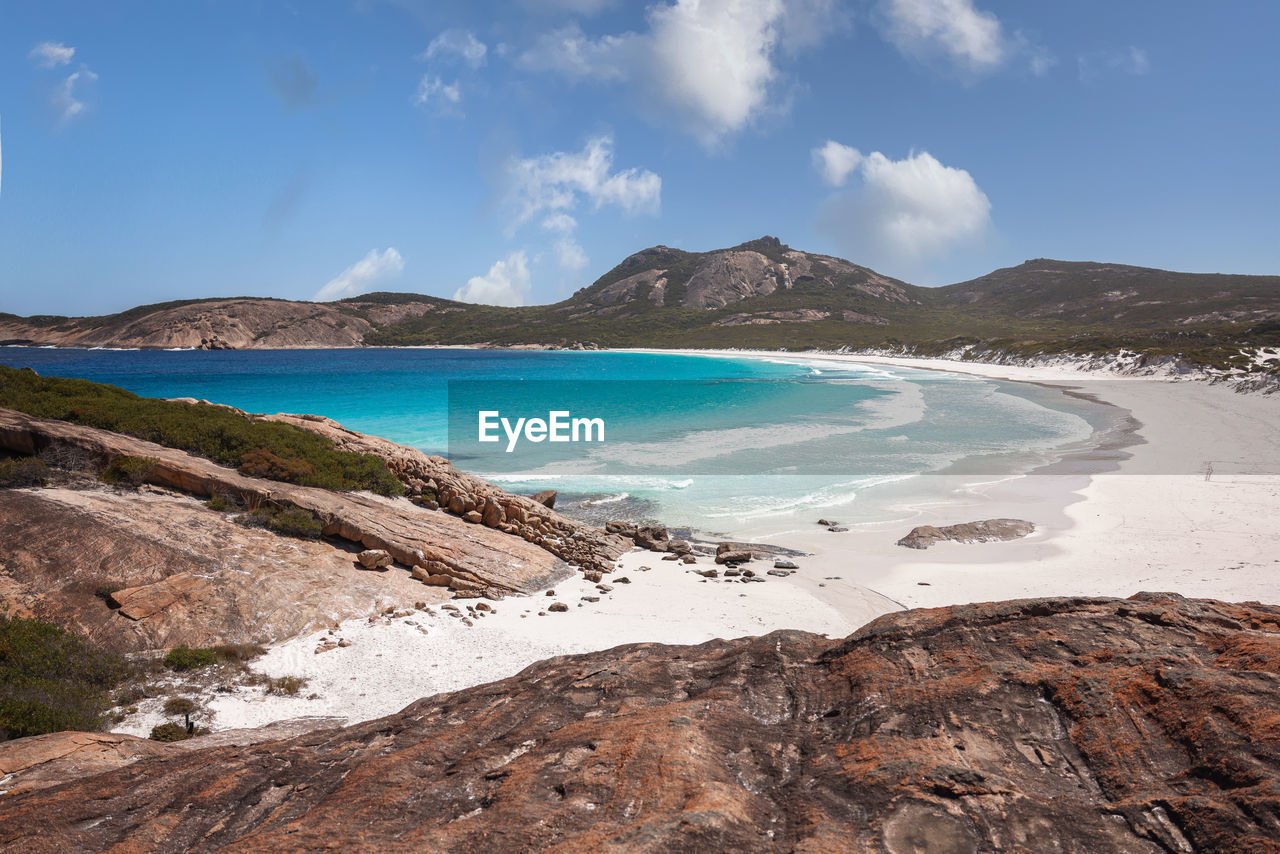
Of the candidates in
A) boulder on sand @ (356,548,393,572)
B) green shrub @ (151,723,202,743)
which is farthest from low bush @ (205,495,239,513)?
green shrub @ (151,723,202,743)

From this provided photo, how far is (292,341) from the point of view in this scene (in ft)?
584

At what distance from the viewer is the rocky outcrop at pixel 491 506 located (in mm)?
16359

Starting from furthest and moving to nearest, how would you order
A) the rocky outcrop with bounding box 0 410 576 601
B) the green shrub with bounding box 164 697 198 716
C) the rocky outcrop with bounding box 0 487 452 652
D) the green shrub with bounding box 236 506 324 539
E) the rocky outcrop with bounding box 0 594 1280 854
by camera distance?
the rocky outcrop with bounding box 0 410 576 601
the green shrub with bounding box 236 506 324 539
the rocky outcrop with bounding box 0 487 452 652
the green shrub with bounding box 164 697 198 716
the rocky outcrop with bounding box 0 594 1280 854

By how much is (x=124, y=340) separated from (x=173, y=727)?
203 meters

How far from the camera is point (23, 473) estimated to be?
1191 centimetres

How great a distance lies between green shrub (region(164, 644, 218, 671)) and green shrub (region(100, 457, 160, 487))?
5.35 meters

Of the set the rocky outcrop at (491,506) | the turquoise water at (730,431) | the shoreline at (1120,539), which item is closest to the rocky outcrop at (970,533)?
the shoreline at (1120,539)

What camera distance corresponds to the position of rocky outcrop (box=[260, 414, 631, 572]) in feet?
53.7

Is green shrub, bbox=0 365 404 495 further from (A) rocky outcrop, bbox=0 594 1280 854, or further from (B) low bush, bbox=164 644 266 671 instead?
(A) rocky outcrop, bbox=0 594 1280 854

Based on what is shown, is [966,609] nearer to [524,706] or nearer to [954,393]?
[524,706]

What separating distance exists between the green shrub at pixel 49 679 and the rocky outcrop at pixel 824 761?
2673mm

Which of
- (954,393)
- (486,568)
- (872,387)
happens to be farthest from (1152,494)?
(872,387)

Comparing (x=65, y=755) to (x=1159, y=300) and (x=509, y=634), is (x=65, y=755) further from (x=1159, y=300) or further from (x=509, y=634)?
(x=1159, y=300)

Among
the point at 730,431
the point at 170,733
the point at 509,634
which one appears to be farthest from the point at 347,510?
the point at 730,431
